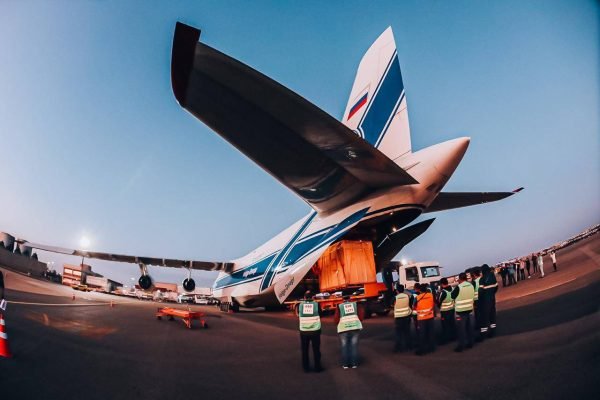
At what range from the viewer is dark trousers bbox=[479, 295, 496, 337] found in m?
6.48

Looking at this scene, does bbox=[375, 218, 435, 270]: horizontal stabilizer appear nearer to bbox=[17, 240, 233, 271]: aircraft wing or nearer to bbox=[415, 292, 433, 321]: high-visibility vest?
bbox=[415, 292, 433, 321]: high-visibility vest

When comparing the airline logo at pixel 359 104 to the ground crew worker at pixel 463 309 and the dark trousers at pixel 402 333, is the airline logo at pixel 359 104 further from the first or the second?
the dark trousers at pixel 402 333

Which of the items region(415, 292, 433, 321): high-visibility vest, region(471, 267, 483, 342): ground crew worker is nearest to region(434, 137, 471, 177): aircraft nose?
region(471, 267, 483, 342): ground crew worker

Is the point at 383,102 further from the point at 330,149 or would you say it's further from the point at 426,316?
the point at 426,316

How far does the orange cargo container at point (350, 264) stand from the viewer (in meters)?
10.4

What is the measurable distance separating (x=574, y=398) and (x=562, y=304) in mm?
5537

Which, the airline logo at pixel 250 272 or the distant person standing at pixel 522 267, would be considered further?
the distant person standing at pixel 522 267

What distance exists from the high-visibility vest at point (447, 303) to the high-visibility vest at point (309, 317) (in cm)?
316

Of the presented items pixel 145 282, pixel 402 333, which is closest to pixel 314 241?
pixel 402 333

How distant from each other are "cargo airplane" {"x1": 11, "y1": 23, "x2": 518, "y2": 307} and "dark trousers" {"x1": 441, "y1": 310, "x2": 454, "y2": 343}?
2.85m

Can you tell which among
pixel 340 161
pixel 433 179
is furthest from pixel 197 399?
pixel 433 179

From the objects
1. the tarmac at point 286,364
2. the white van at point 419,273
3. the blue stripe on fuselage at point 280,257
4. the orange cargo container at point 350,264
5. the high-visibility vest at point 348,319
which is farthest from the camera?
the white van at point 419,273

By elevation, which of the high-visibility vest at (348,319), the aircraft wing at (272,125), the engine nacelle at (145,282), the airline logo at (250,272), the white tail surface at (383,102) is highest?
the white tail surface at (383,102)

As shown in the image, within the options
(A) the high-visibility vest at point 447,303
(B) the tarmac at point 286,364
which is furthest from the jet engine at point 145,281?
(A) the high-visibility vest at point 447,303
